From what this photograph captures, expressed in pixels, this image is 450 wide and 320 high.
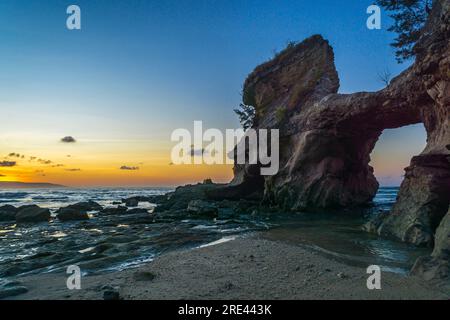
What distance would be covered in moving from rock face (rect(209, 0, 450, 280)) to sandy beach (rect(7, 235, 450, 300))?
2673 millimetres

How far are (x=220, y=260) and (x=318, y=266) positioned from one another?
119 inches

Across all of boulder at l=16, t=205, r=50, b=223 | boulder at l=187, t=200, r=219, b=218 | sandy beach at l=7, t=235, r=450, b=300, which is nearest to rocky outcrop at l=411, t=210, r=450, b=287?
sandy beach at l=7, t=235, r=450, b=300

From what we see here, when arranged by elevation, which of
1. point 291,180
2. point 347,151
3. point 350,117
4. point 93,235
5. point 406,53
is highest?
point 406,53

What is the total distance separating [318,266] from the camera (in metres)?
9.17

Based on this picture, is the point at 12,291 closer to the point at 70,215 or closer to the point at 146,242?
the point at 146,242

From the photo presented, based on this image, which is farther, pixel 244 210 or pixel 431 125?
pixel 244 210

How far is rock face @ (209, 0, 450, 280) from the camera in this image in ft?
44.6

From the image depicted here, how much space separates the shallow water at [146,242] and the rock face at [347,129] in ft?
5.87

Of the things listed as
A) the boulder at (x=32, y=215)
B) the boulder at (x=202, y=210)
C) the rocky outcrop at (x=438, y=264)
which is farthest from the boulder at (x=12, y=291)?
the boulder at (x=32, y=215)

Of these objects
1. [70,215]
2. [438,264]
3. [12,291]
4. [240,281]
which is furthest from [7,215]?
[438,264]

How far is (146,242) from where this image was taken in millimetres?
14727

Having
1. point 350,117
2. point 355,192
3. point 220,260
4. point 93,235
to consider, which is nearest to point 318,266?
point 220,260
